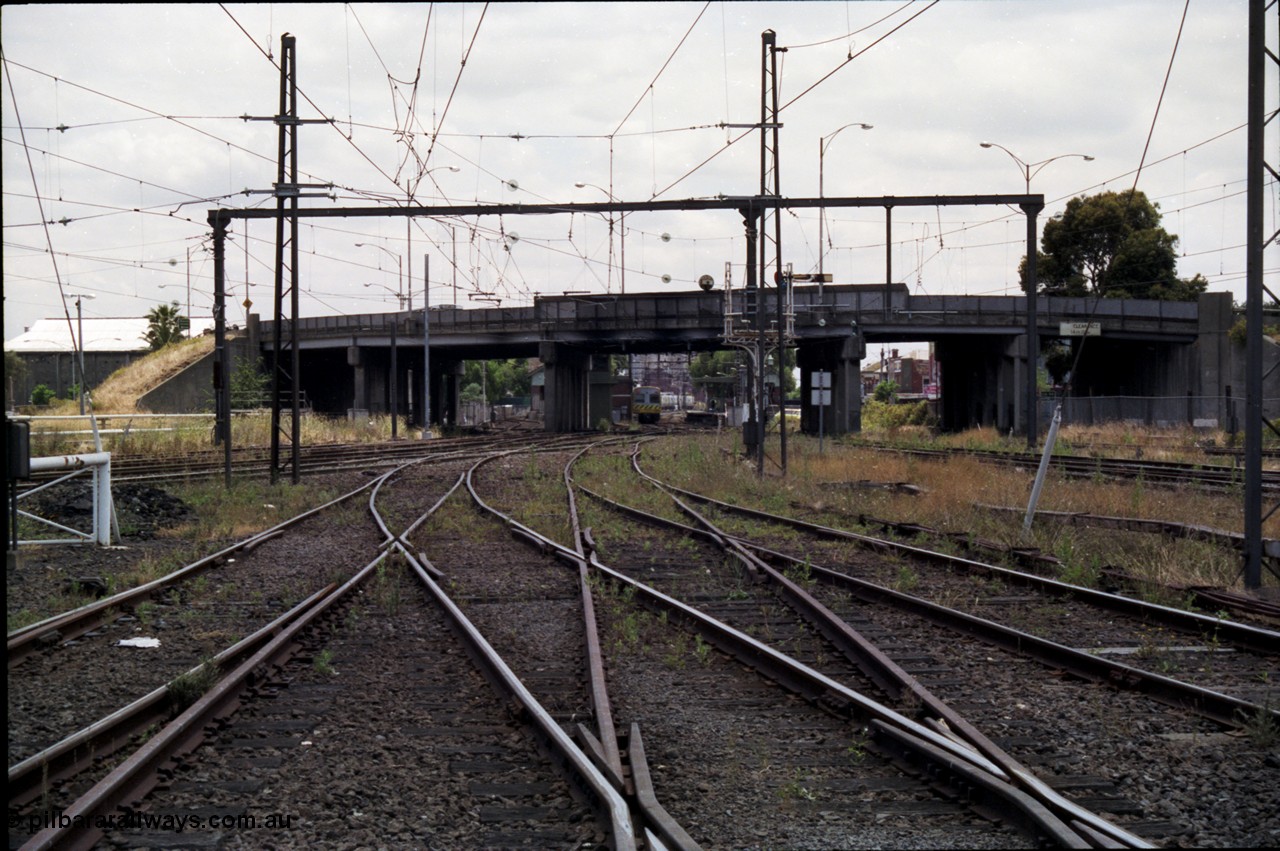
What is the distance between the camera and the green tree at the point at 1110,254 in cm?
6506

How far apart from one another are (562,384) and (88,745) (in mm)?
53806

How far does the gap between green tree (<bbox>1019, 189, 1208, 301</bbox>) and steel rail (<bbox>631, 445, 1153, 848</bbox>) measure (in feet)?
190

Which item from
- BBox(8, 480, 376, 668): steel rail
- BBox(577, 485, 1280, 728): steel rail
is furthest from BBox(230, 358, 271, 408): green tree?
BBox(577, 485, 1280, 728): steel rail

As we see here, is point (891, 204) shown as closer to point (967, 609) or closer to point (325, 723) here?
point (967, 609)

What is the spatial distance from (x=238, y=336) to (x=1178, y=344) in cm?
4768

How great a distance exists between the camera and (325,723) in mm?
6539

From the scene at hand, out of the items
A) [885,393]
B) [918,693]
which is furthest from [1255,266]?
[885,393]

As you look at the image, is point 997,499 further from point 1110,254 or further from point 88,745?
point 1110,254

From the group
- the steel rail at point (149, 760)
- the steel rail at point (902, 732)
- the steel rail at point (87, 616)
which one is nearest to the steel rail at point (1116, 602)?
the steel rail at point (902, 732)

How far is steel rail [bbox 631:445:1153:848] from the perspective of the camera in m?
4.68

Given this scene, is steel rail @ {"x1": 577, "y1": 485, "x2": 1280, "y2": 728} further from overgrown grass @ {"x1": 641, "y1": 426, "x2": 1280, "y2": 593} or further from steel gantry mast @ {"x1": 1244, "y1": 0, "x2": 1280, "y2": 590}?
steel gantry mast @ {"x1": 1244, "y1": 0, "x2": 1280, "y2": 590}

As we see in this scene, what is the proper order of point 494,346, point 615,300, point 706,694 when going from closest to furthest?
point 706,694
point 615,300
point 494,346

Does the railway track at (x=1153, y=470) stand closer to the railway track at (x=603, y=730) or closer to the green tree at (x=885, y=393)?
the railway track at (x=603, y=730)

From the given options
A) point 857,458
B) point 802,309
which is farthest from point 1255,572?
point 802,309
